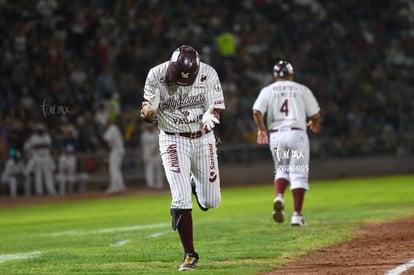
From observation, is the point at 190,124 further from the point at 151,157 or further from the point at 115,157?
the point at 151,157

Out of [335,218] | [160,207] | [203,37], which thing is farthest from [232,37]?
[335,218]

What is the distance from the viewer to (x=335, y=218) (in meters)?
14.8

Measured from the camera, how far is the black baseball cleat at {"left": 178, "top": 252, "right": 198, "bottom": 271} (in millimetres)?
8938

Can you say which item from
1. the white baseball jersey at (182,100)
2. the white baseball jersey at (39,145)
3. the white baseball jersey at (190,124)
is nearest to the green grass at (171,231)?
the white baseball jersey at (190,124)

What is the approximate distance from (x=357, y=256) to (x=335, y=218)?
4.99 m

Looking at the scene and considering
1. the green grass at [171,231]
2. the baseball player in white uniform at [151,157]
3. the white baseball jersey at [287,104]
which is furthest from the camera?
the baseball player in white uniform at [151,157]

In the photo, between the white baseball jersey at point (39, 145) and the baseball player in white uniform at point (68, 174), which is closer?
the white baseball jersey at point (39, 145)

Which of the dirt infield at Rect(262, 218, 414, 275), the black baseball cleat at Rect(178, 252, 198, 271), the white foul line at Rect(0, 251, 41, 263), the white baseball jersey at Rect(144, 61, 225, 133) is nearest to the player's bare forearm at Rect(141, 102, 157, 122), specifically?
the white baseball jersey at Rect(144, 61, 225, 133)

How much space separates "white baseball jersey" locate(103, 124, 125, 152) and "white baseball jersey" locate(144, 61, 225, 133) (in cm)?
1609

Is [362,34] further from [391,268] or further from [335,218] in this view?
[391,268]

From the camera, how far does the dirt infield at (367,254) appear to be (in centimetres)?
879

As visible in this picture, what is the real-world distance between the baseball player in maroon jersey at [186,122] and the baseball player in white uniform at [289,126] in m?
4.02

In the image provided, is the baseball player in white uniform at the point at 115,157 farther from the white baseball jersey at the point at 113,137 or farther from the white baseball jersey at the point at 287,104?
the white baseball jersey at the point at 287,104

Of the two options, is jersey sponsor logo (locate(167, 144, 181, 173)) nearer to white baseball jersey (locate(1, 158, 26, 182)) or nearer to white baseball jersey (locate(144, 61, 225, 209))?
white baseball jersey (locate(144, 61, 225, 209))
